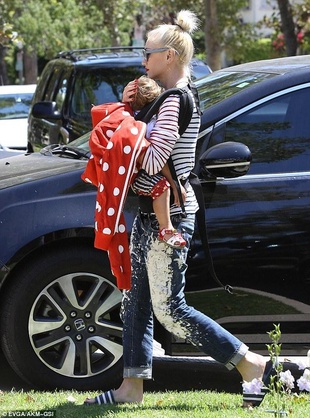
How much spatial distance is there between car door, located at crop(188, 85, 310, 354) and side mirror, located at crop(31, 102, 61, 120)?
5455 millimetres

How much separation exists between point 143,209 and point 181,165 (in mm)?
266

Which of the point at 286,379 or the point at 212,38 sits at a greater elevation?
the point at 286,379

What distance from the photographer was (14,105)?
17.0 metres

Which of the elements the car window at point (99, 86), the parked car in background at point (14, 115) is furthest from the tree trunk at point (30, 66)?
the car window at point (99, 86)

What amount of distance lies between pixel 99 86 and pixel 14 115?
5187 millimetres

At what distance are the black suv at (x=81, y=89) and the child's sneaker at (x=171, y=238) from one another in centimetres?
632

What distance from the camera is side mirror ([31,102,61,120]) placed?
1088 centimetres

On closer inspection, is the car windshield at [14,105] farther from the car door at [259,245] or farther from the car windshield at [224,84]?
the car door at [259,245]

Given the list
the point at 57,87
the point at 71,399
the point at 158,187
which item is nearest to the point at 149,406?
the point at 71,399

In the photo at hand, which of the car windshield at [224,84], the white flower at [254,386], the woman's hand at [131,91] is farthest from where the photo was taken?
the car windshield at [224,84]

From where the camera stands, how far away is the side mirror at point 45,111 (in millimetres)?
10875

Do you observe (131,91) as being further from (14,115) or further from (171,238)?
(14,115)

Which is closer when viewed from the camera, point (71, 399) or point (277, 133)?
point (71, 399)

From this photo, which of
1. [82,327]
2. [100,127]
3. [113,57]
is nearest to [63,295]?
[82,327]
